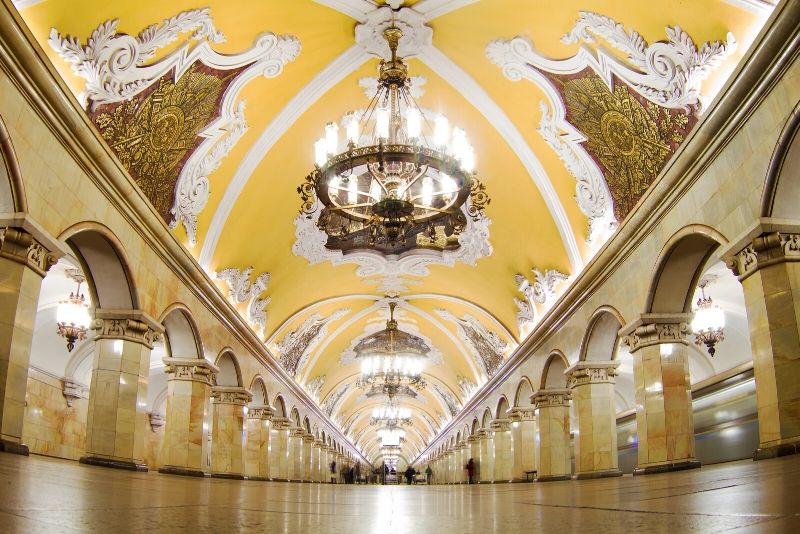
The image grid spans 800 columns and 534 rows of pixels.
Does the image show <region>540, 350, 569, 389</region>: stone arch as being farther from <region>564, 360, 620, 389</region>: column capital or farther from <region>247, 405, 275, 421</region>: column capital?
<region>247, 405, 275, 421</region>: column capital

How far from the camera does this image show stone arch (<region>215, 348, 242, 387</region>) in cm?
1439

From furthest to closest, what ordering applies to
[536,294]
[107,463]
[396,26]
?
[536,294], [396,26], [107,463]

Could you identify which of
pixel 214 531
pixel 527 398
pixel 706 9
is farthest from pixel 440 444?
pixel 214 531

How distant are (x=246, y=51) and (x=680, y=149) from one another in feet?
19.2

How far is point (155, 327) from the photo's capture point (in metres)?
9.59

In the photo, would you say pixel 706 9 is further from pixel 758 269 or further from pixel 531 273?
pixel 531 273

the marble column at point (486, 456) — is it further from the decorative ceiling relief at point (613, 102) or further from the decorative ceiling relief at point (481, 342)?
the decorative ceiling relief at point (613, 102)

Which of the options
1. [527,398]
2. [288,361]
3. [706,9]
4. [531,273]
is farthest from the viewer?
[288,361]

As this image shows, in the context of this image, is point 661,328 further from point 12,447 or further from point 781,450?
point 12,447

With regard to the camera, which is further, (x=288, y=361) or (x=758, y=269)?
(x=288, y=361)

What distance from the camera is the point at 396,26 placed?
9.34 metres

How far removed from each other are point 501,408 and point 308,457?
Answer: 31.6 ft

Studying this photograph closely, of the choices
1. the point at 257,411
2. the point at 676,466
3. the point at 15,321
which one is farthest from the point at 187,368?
the point at 676,466

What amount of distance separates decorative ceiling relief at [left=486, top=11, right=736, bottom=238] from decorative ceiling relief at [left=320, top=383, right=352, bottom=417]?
20705mm
